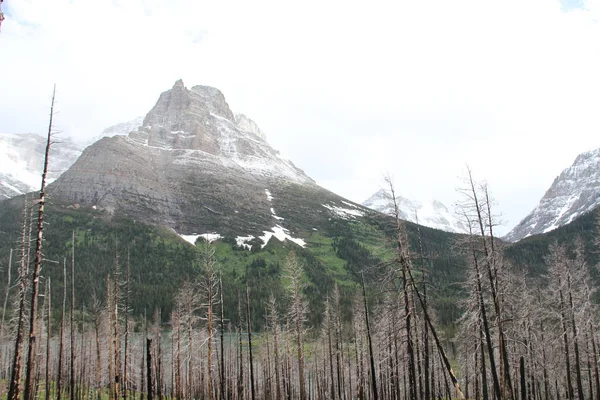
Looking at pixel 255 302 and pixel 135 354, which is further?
pixel 255 302

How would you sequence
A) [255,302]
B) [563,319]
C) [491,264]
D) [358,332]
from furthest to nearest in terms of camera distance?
[255,302]
[358,332]
[563,319]
[491,264]

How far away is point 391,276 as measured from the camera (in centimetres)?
2750

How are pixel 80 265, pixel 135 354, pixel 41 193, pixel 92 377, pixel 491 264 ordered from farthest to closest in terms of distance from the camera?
1. pixel 80 265
2. pixel 135 354
3. pixel 92 377
4. pixel 491 264
5. pixel 41 193

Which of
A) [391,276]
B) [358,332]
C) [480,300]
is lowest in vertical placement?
[358,332]

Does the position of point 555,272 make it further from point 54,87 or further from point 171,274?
point 171,274

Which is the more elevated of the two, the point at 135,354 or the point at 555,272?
the point at 555,272

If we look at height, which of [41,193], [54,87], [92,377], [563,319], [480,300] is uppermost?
[54,87]

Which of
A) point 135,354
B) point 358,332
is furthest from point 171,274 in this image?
point 358,332

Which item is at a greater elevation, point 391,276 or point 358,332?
point 391,276

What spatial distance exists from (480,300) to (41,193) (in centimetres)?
2655

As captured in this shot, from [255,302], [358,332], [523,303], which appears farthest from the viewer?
[255,302]

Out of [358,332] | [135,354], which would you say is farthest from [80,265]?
[358,332]

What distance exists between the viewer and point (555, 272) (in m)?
37.5

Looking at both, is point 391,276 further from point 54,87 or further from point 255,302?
point 255,302
